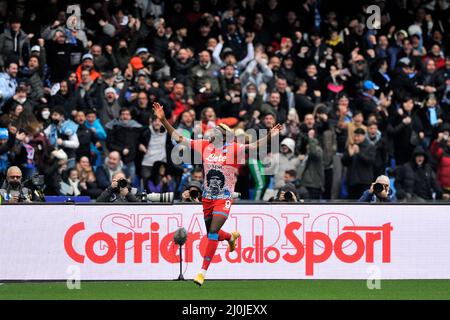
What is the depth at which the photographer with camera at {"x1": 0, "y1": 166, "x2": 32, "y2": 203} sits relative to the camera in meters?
20.5

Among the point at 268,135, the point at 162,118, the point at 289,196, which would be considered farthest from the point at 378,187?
the point at 162,118

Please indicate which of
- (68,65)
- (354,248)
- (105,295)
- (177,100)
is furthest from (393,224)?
(68,65)

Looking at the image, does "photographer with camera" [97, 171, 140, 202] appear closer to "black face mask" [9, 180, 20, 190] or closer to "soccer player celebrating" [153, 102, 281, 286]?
"black face mask" [9, 180, 20, 190]

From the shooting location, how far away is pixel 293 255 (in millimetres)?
19953

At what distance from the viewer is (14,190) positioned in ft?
67.8

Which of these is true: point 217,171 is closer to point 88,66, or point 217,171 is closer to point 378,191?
point 378,191

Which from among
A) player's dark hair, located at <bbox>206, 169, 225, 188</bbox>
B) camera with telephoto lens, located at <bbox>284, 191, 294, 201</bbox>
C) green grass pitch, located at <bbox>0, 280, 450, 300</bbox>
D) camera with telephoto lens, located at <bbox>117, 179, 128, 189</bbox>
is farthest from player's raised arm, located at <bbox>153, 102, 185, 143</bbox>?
camera with telephoto lens, located at <bbox>284, 191, 294, 201</bbox>

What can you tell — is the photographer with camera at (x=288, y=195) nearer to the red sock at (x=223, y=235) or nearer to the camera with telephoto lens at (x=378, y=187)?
the camera with telephoto lens at (x=378, y=187)

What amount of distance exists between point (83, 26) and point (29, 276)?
923cm

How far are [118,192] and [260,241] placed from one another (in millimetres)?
2497

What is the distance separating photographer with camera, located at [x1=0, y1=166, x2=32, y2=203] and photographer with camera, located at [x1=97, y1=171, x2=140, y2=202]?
1193mm

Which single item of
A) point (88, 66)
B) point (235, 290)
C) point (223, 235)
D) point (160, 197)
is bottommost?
point (235, 290)

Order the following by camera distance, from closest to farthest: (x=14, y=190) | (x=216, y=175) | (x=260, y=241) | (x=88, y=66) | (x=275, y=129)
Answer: (x=275, y=129) < (x=216, y=175) < (x=260, y=241) < (x=14, y=190) < (x=88, y=66)

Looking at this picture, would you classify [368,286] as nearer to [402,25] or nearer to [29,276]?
[29,276]
